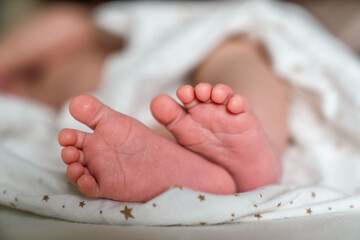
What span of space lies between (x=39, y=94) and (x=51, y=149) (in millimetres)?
355

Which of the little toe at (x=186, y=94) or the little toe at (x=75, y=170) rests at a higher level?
the little toe at (x=186, y=94)

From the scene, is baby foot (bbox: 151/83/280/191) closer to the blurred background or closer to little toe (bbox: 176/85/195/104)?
little toe (bbox: 176/85/195/104)

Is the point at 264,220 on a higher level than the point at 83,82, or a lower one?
lower

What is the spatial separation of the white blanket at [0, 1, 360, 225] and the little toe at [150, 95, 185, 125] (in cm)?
7

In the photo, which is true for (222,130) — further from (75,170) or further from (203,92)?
(75,170)

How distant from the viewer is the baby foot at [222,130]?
0.39 m

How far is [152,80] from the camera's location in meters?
0.72

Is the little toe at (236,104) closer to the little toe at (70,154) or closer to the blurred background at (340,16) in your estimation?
the little toe at (70,154)

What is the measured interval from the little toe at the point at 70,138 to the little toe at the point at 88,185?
34 millimetres

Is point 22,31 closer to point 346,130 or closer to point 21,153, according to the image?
point 21,153

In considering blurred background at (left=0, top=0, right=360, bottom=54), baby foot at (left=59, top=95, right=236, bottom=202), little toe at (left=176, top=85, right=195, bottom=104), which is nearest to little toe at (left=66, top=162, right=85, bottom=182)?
baby foot at (left=59, top=95, right=236, bottom=202)

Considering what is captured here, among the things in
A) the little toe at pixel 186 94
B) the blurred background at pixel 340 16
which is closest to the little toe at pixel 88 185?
the little toe at pixel 186 94

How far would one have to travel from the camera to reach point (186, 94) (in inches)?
15.2

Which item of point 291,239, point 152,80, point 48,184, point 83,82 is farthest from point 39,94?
point 291,239
